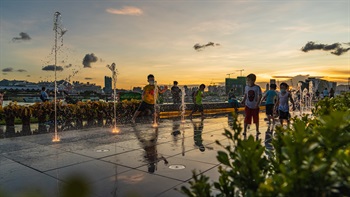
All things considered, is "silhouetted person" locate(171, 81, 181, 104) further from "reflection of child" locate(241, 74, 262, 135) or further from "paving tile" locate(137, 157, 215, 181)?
"paving tile" locate(137, 157, 215, 181)

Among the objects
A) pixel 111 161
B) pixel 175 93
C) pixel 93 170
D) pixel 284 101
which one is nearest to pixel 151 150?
pixel 111 161

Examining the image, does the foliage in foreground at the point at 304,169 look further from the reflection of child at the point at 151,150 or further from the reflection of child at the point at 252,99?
the reflection of child at the point at 252,99

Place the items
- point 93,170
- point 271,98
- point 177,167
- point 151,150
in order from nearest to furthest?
point 93,170 → point 177,167 → point 151,150 → point 271,98

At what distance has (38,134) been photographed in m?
9.23

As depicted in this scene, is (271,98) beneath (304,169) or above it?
above

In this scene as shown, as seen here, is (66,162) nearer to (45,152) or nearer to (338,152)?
(45,152)

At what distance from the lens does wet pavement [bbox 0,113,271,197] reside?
423 centimetres

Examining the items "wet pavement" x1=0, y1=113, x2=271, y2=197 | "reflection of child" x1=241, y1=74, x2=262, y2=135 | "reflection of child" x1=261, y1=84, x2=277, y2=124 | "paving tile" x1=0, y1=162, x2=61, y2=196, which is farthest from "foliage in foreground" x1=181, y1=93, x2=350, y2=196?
"reflection of child" x1=261, y1=84, x2=277, y2=124

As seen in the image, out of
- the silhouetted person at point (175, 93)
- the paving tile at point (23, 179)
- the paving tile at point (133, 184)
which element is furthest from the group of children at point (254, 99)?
the silhouetted person at point (175, 93)

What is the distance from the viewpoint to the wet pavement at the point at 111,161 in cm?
423

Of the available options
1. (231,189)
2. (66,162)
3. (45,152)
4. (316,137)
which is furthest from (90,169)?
(316,137)

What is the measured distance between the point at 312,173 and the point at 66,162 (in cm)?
530

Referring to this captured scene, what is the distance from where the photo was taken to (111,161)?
18.5 feet

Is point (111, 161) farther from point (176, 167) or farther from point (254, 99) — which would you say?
point (254, 99)
